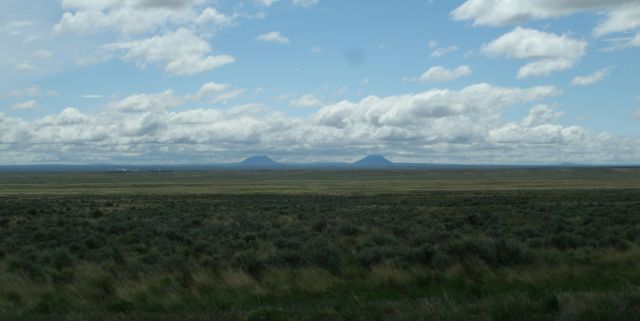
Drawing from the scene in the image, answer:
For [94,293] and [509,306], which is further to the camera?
[94,293]

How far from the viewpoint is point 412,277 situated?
11.7 metres

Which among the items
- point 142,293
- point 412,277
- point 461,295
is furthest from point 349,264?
point 142,293

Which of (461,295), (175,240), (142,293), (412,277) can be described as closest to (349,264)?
(412,277)

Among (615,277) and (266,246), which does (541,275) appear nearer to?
(615,277)

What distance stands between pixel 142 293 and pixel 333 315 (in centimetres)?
416

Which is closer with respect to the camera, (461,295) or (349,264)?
(461,295)

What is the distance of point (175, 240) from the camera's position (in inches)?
813

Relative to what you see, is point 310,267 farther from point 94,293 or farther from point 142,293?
point 94,293

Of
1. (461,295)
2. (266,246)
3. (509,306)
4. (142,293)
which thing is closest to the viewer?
(509,306)

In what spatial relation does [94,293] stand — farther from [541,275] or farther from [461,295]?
[541,275]

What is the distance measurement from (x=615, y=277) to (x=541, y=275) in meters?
1.43

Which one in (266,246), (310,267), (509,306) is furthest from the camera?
(266,246)

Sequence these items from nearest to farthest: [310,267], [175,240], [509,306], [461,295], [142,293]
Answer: [509,306], [461,295], [142,293], [310,267], [175,240]

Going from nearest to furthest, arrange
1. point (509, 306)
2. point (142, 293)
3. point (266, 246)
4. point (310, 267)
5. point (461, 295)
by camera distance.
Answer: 1. point (509, 306)
2. point (461, 295)
3. point (142, 293)
4. point (310, 267)
5. point (266, 246)
